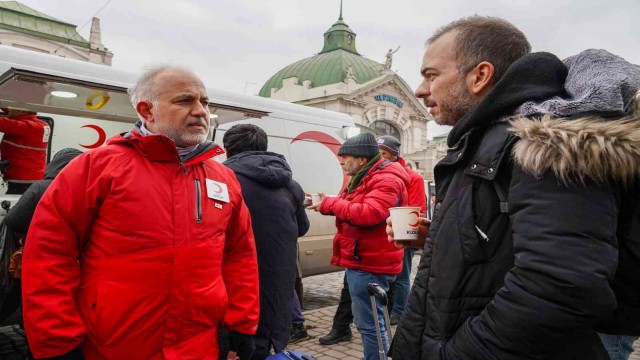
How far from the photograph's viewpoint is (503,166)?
1363mm

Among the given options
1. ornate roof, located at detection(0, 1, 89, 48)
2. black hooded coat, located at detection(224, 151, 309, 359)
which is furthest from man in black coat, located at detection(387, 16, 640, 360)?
ornate roof, located at detection(0, 1, 89, 48)

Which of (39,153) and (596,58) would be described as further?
(39,153)

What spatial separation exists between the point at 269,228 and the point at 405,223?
1.37m

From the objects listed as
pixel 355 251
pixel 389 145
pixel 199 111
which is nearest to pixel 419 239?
pixel 199 111

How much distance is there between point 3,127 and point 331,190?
167 inches

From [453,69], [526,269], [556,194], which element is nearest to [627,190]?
[556,194]

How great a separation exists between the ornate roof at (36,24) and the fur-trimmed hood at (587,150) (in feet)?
90.0

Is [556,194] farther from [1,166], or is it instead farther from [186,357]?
[1,166]

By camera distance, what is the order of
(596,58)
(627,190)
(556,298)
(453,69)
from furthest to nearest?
(453,69) → (596,58) → (627,190) → (556,298)

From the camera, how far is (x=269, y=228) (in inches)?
127

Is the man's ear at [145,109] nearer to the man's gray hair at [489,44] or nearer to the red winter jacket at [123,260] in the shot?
the red winter jacket at [123,260]

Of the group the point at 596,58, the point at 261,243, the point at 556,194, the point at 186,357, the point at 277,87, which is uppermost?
the point at 277,87

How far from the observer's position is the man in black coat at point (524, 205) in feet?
3.80

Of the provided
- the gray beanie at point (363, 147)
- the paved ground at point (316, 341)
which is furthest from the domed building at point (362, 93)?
the gray beanie at point (363, 147)
